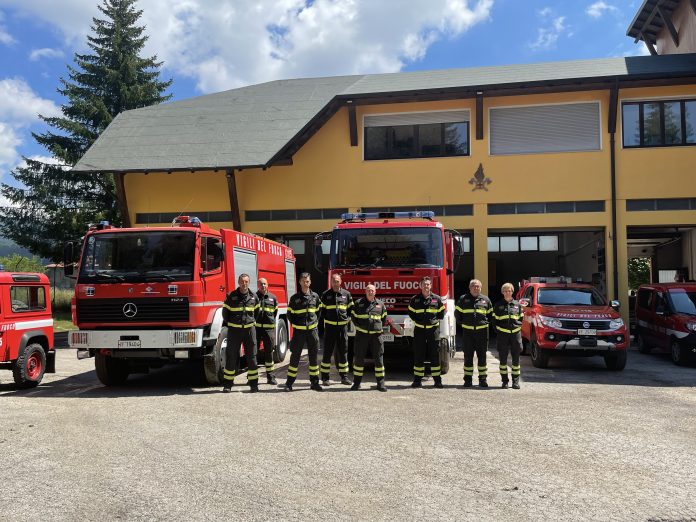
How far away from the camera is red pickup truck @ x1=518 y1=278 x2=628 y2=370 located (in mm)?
11195

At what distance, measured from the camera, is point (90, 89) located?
108ft

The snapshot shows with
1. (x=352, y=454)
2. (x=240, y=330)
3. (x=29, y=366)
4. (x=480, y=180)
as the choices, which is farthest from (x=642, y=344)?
(x=29, y=366)

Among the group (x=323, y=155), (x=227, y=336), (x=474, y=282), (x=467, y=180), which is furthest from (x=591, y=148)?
(x=227, y=336)

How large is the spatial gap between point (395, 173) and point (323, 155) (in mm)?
2360

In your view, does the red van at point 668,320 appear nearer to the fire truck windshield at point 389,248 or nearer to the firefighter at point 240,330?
the fire truck windshield at point 389,248

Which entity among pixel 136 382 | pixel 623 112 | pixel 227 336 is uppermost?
pixel 623 112

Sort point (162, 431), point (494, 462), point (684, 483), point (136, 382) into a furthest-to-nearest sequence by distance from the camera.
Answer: point (136, 382) < point (162, 431) < point (494, 462) < point (684, 483)

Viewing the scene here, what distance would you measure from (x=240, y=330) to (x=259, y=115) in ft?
39.9

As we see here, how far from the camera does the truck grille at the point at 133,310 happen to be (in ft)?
29.7

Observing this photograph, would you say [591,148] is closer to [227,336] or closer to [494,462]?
[227,336]

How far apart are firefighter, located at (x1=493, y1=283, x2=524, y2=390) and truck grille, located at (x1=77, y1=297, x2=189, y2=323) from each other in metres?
4.90

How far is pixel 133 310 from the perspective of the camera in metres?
9.10

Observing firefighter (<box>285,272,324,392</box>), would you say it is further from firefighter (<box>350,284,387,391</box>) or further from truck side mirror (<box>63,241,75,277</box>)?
truck side mirror (<box>63,241,75,277</box>)

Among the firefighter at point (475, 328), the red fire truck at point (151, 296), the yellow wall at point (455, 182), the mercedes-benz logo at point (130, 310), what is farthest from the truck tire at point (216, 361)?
the yellow wall at point (455, 182)
